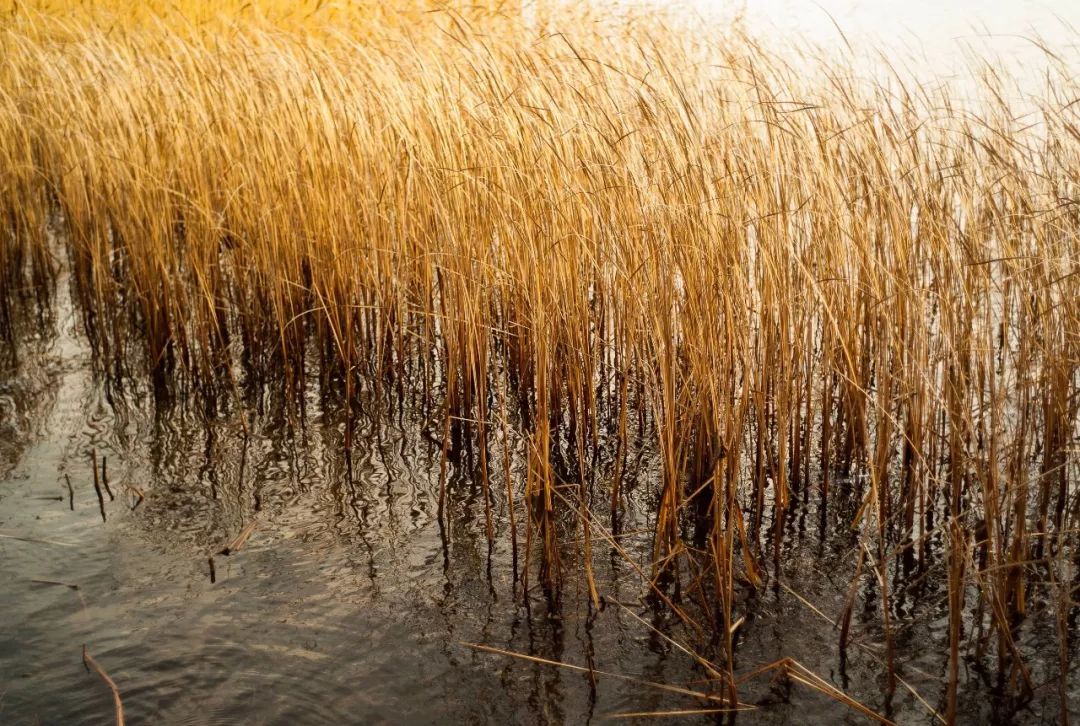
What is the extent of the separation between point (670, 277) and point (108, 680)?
1542mm

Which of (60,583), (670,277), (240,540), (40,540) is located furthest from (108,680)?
(670,277)

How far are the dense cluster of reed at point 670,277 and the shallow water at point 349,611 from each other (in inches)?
4.4

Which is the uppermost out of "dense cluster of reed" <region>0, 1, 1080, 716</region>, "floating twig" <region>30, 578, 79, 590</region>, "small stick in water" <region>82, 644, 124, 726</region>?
"dense cluster of reed" <region>0, 1, 1080, 716</region>

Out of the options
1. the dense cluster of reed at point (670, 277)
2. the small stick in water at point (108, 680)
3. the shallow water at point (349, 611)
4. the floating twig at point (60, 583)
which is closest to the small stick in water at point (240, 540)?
the shallow water at point (349, 611)

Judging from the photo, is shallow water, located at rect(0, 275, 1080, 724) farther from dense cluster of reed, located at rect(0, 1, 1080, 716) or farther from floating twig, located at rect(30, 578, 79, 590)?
dense cluster of reed, located at rect(0, 1, 1080, 716)

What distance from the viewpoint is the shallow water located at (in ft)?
6.89

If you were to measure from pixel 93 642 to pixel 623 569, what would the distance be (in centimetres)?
129

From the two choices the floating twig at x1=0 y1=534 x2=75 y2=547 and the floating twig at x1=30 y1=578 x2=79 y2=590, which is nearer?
the floating twig at x1=30 y1=578 x2=79 y2=590

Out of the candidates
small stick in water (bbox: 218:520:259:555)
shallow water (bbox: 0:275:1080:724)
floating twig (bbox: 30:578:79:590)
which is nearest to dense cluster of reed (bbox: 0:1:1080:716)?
shallow water (bbox: 0:275:1080:724)

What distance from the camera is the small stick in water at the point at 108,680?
6.52ft

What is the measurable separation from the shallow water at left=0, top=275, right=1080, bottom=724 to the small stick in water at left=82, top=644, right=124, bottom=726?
0.02 metres

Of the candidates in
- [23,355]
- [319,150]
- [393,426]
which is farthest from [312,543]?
[23,355]

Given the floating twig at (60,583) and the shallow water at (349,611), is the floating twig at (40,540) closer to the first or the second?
the shallow water at (349,611)

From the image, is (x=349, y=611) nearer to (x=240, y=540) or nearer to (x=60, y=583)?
(x=240, y=540)
